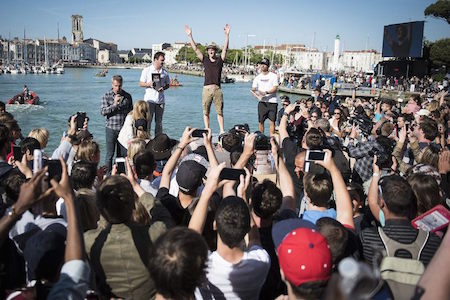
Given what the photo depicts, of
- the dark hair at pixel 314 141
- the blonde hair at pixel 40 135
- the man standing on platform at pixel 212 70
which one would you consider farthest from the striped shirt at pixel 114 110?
the dark hair at pixel 314 141

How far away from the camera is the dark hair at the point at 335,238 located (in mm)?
2438

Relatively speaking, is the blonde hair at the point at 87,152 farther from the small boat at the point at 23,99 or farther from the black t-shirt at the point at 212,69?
the small boat at the point at 23,99

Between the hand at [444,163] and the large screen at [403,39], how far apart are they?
142 feet

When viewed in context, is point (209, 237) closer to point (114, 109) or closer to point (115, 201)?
point (115, 201)

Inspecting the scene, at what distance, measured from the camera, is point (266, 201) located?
2.91 metres

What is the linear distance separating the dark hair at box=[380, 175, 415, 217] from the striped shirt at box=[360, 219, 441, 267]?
0.09 meters

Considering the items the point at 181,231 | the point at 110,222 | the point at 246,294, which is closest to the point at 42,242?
the point at 110,222

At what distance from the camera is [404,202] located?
2.83m

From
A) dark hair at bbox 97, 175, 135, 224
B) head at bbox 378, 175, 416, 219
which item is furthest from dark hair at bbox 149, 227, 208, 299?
head at bbox 378, 175, 416, 219

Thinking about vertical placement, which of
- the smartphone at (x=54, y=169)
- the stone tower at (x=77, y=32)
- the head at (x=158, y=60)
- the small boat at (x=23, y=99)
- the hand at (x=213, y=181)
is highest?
the stone tower at (x=77, y=32)

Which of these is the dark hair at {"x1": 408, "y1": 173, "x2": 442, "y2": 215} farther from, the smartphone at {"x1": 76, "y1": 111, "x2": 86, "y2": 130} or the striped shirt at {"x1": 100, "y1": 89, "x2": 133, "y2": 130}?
the striped shirt at {"x1": 100, "y1": 89, "x2": 133, "y2": 130}

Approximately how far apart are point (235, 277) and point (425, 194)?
1983mm

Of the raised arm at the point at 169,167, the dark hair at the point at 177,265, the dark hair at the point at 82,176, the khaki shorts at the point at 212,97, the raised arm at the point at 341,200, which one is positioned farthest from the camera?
the khaki shorts at the point at 212,97

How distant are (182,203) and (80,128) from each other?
10.1ft
